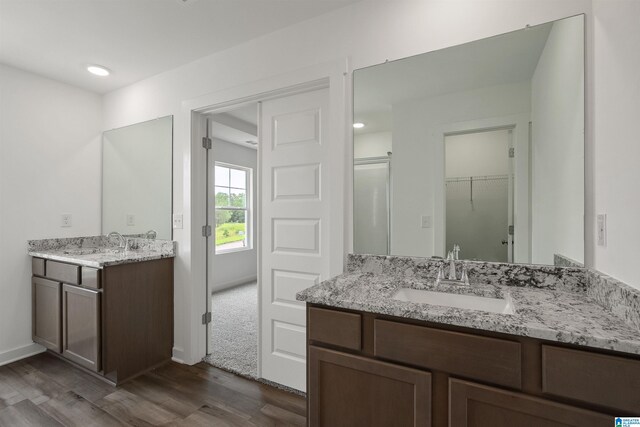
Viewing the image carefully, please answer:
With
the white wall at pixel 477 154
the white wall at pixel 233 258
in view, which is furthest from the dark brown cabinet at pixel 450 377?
the white wall at pixel 233 258

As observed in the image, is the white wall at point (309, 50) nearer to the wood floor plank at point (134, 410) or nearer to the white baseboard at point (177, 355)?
the white baseboard at point (177, 355)

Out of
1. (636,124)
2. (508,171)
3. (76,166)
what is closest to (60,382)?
(76,166)

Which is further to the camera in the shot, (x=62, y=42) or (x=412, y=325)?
(x=62, y=42)

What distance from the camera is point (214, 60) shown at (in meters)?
2.44

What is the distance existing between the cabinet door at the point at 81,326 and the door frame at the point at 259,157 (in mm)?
607

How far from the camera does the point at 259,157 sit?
7.50 feet

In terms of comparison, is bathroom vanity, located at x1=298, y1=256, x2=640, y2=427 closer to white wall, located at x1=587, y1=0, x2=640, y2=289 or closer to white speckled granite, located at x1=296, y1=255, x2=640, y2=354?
white speckled granite, located at x1=296, y1=255, x2=640, y2=354

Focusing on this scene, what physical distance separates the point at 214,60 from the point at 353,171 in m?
1.56

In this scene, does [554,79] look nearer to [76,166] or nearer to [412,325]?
[412,325]

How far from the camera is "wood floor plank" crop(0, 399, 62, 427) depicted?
1.78 m

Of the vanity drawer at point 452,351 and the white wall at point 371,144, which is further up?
the white wall at point 371,144

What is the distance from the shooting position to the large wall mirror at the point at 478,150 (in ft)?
4.54

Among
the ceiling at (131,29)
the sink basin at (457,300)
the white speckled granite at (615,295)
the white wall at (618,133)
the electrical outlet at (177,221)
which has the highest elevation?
the ceiling at (131,29)

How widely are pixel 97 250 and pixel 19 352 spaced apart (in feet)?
3.37
